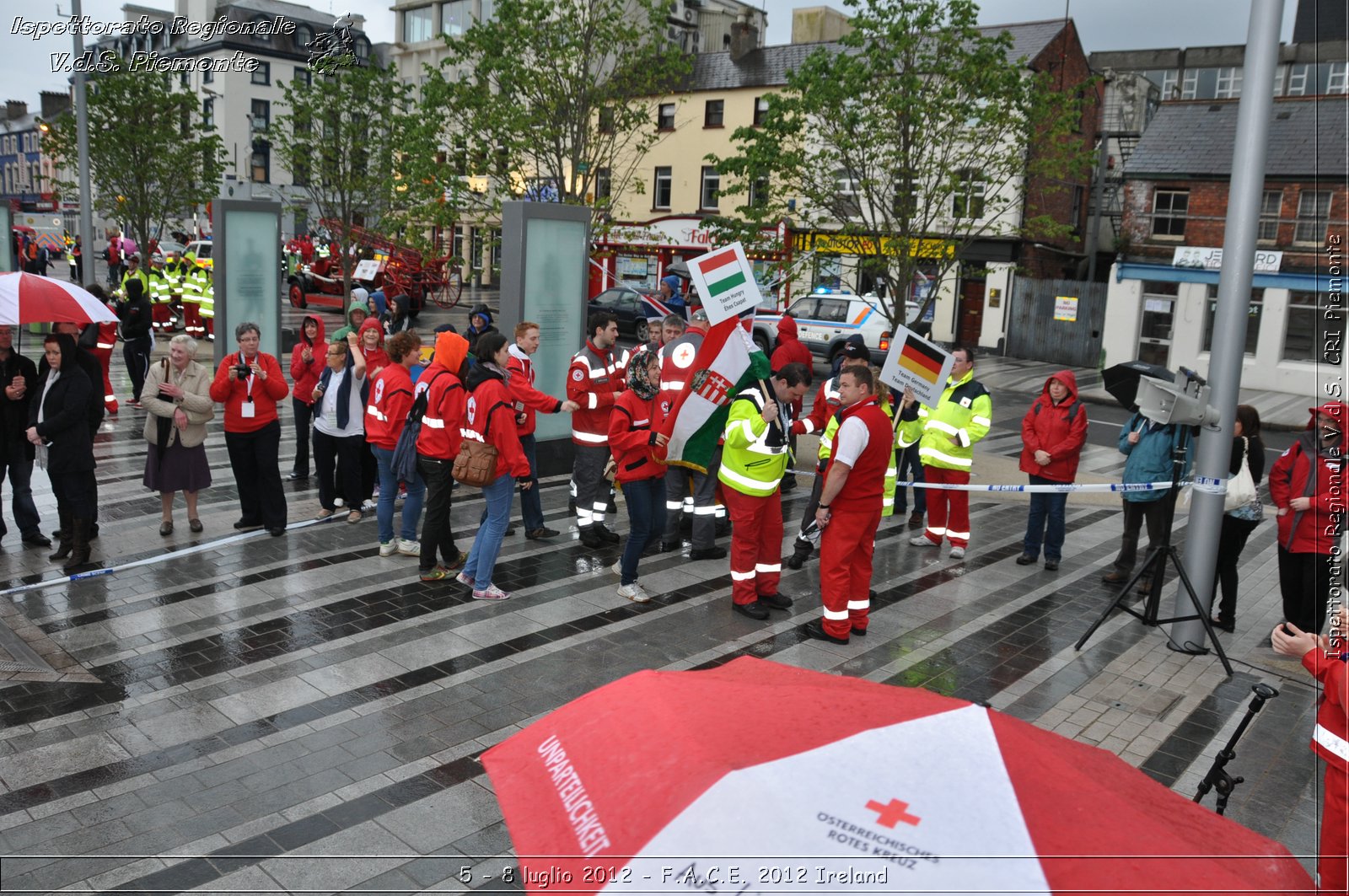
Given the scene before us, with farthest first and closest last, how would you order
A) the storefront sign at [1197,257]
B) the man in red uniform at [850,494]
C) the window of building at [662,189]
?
the window of building at [662,189], the storefront sign at [1197,257], the man in red uniform at [850,494]

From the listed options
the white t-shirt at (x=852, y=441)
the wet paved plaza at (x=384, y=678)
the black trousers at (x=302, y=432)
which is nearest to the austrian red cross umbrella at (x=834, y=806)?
the wet paved plaza at (x=384, y=678)

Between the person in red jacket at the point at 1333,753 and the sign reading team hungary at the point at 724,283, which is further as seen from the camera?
the sign reading team hungary at the point at 724,283

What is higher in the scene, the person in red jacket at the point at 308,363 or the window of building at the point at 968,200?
the window of building at the point at 968,200

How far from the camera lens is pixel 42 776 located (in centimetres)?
518

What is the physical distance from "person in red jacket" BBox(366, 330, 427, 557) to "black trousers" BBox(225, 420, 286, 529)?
860 mm

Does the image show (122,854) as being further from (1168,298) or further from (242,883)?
(1168,298)

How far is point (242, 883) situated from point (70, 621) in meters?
3.68

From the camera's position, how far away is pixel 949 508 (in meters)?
10.1

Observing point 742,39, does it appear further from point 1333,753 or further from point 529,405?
point 1333,753

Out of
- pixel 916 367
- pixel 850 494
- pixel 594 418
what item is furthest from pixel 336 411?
pixel 916 367

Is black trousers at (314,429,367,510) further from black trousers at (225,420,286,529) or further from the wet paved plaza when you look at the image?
black trousers at (225,420,286,529)

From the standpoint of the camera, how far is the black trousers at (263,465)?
30.1ft

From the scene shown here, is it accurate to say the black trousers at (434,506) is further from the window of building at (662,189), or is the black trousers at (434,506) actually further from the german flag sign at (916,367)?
the window of building at (662,189)

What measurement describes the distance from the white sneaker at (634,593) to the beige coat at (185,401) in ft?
12.6
